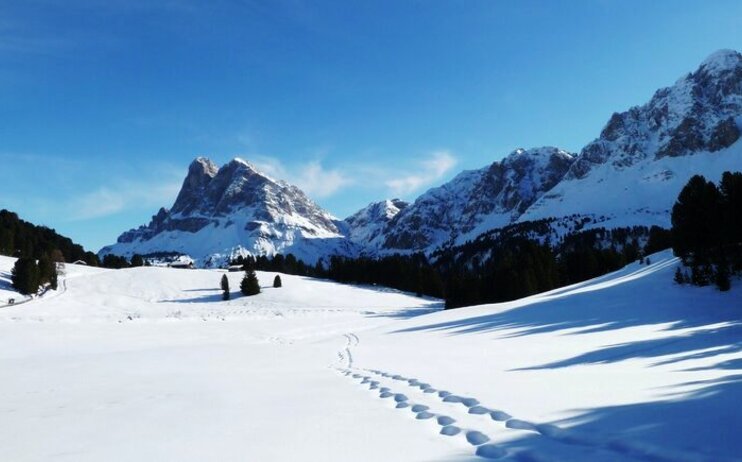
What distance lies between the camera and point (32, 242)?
380 ft

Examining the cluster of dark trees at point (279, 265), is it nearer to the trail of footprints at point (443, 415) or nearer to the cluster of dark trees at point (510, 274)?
the cluster of dark trees at point (510, 274)

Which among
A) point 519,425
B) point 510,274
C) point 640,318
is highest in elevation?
point 510,274

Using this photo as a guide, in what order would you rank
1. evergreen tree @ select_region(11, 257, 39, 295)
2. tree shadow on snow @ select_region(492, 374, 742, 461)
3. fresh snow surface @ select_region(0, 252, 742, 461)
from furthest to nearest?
evergreen tree @ select_region(11, 257, 39, 295) → fresh snow surface @ select_region(0, 252, 742, 461) → tree shadow on snow @ select_region(492, 374, 742, 461)

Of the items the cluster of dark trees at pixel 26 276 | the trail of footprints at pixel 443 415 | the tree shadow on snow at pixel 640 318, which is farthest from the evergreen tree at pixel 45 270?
the trail of footprints at pixel 443 415

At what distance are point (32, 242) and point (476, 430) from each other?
13514 cm

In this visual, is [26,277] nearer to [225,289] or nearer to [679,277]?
[225,289]

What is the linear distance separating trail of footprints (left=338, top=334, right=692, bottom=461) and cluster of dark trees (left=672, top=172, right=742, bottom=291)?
101ft

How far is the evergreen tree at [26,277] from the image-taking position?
64312 millimetres

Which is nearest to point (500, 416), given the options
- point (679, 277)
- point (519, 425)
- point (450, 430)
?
point (519, 425)

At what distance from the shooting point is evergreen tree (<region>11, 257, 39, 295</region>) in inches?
2532

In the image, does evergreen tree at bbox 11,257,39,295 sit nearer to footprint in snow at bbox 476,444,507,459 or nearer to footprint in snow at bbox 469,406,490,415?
footprint in snow at bbox 469,406,490,415

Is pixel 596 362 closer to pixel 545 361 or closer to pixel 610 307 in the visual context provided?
pixel 545 361

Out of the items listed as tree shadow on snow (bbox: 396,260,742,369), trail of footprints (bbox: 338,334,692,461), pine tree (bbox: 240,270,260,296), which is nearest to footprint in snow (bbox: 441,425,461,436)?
trail of footprints (bbox: 338,334,692,461)

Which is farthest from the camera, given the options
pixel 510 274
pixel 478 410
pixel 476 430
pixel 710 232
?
pixel 510 274
